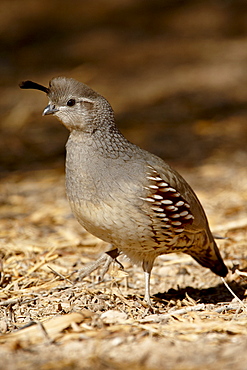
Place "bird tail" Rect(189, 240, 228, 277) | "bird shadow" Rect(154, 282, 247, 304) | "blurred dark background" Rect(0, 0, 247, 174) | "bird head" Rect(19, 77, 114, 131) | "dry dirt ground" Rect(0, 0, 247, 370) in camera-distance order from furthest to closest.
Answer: "blurred dark background" Rect(0, 0, 247, 174), "bird tail" Rect(189, 240, 228, 277), "bird shadow" Rect(154, 282, 247, 304), "bird head" Rect(19, 77, 114, 131), "dry dirt ground" Rect(0, 0, 247, 370)

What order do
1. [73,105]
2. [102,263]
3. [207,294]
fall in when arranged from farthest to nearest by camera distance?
[207,294] → [102,263] → [73,105]

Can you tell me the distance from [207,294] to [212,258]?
28cm

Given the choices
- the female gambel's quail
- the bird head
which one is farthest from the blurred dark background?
the bird head

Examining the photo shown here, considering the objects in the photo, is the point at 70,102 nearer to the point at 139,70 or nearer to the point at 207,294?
the point at 207,294

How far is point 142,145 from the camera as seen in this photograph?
768cm

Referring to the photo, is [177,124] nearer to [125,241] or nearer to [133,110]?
[133,110]

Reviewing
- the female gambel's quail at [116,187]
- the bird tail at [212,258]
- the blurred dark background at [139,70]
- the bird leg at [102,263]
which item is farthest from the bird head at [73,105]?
the blurred dark background at [139,70]


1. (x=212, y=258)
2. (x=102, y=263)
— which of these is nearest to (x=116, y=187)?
(x=102, y=263)

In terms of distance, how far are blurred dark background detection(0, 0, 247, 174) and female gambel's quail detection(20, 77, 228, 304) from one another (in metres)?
3.17

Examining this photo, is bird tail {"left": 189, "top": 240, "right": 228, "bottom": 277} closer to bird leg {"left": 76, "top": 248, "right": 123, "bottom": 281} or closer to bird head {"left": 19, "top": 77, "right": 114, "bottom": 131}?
bird leg {"left": 76, "top": 248, "right": 123, "bottom": 281}

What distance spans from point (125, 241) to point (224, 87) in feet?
22.5

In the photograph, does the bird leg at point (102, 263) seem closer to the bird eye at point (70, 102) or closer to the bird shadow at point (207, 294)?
the bird shadow at point (207, 294)

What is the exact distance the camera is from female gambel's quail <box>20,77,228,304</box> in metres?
3.70

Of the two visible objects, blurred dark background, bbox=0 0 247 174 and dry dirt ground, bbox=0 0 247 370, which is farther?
blurred dark background, bbox=0 0 247 174
